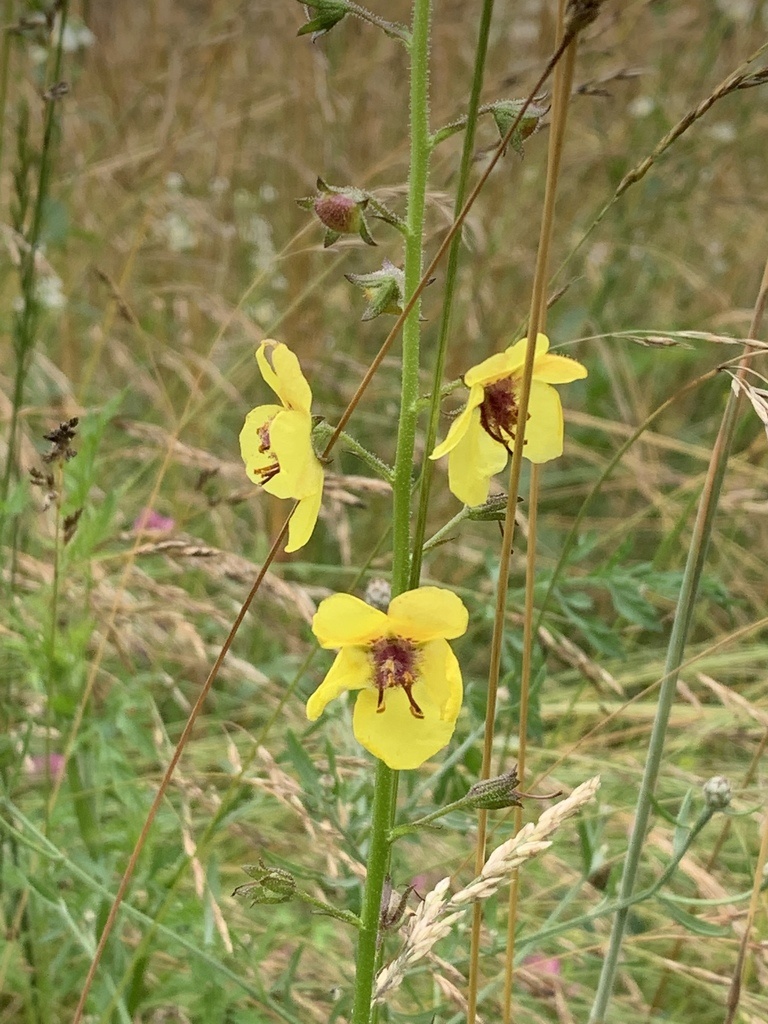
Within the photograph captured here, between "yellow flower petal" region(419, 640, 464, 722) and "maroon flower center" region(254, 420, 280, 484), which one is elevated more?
"maroon flower center" region(254, 420, 280, 484)

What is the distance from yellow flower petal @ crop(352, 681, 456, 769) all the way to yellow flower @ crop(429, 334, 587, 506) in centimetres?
17

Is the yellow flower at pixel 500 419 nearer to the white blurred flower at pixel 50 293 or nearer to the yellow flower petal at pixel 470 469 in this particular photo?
the yellow flower petal at pixel 470 469

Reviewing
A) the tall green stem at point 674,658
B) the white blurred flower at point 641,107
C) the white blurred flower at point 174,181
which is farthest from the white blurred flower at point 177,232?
the tall green stem at point 674,658

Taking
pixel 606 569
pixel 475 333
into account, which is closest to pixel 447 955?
pixel 606 569

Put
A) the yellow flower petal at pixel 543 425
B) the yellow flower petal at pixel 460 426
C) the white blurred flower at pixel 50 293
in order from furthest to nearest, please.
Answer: the white blurred flower at pixel 50 293
the yellow flower petal at pixel 543 425
the yellow flower petal at pixel 460 426

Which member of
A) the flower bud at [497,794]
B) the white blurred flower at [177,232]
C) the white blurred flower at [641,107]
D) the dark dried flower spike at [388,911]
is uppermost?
the white blurred flower at [641,107]

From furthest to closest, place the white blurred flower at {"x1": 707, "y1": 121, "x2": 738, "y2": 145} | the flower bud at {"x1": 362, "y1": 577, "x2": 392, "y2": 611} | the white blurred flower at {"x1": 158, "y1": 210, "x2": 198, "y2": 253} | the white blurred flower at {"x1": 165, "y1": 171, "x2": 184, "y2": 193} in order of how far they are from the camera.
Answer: the white blurred flower at {"x1": 158, "y1": 210, "x2": 198, "y2": 253} < the white blurred flower at {"x1": 165, "y1": 171, "x2": 184, "y2": 193} < the white blurred flower at {"x1": 707, "y1": 121, "x2": 738, "y2": 145} < the flower bud at {"x1": 362, "y1": 577, "x2": 392, "y2": 611}

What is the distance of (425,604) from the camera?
0.80 m

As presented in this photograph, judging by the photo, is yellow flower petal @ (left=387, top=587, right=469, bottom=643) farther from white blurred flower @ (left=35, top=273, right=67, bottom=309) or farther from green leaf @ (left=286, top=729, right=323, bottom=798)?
white blurred flower @ (left=35, top=273, right=67, bottom=309)

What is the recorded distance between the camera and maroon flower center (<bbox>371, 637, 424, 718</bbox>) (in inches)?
32.8

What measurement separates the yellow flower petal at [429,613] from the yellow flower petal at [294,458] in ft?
0.42

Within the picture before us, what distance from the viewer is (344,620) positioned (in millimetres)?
798

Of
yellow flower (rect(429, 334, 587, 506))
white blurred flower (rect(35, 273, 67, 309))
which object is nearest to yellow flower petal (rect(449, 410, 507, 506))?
yellow flower (rect(429, 334, 587, 506))

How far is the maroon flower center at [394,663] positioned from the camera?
0.83 m
